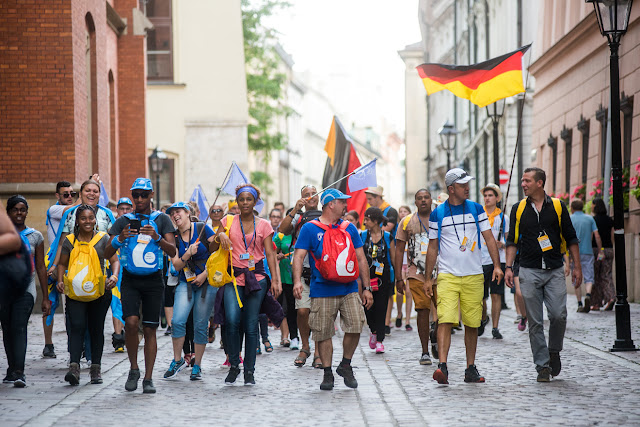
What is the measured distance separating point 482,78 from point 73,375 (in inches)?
325

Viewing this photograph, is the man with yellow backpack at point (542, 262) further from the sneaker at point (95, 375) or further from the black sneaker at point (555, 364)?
the sneaker at point (95, 375)

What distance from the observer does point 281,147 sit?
4912cm

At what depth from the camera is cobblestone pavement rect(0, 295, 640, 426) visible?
7977mm

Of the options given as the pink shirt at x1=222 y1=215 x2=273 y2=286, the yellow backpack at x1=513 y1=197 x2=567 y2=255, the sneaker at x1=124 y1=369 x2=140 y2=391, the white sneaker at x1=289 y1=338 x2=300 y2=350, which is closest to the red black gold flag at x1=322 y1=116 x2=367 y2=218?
the white sneaker at x1=289 y1=338 x2=300 y2=350

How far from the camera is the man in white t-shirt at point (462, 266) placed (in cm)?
985

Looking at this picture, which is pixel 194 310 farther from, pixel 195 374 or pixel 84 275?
pixel 84 275

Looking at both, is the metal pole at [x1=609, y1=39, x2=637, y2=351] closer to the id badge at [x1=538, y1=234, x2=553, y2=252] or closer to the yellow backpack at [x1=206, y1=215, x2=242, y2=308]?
the id badge at [x1=538, y1=234, x2=553, y2=252]

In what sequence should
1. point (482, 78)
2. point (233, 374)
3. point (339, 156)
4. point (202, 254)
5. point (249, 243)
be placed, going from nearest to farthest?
1. point (233, 374)
2. point (249, 243)
3. point (202, 254)
4. point (482, 78)
5. point (339, 156)

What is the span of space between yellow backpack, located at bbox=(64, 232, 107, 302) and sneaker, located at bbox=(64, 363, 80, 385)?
2.02 feet

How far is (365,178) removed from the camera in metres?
14.9

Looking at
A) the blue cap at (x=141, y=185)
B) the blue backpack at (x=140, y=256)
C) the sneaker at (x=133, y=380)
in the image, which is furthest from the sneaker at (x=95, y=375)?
the blue cap at (x=141, y=185)

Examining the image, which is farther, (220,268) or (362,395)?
(220,268)

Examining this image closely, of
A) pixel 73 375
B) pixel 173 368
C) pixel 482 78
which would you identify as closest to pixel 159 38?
pixel 482 78

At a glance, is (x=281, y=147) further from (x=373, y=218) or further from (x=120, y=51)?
(x=373, y=218)
